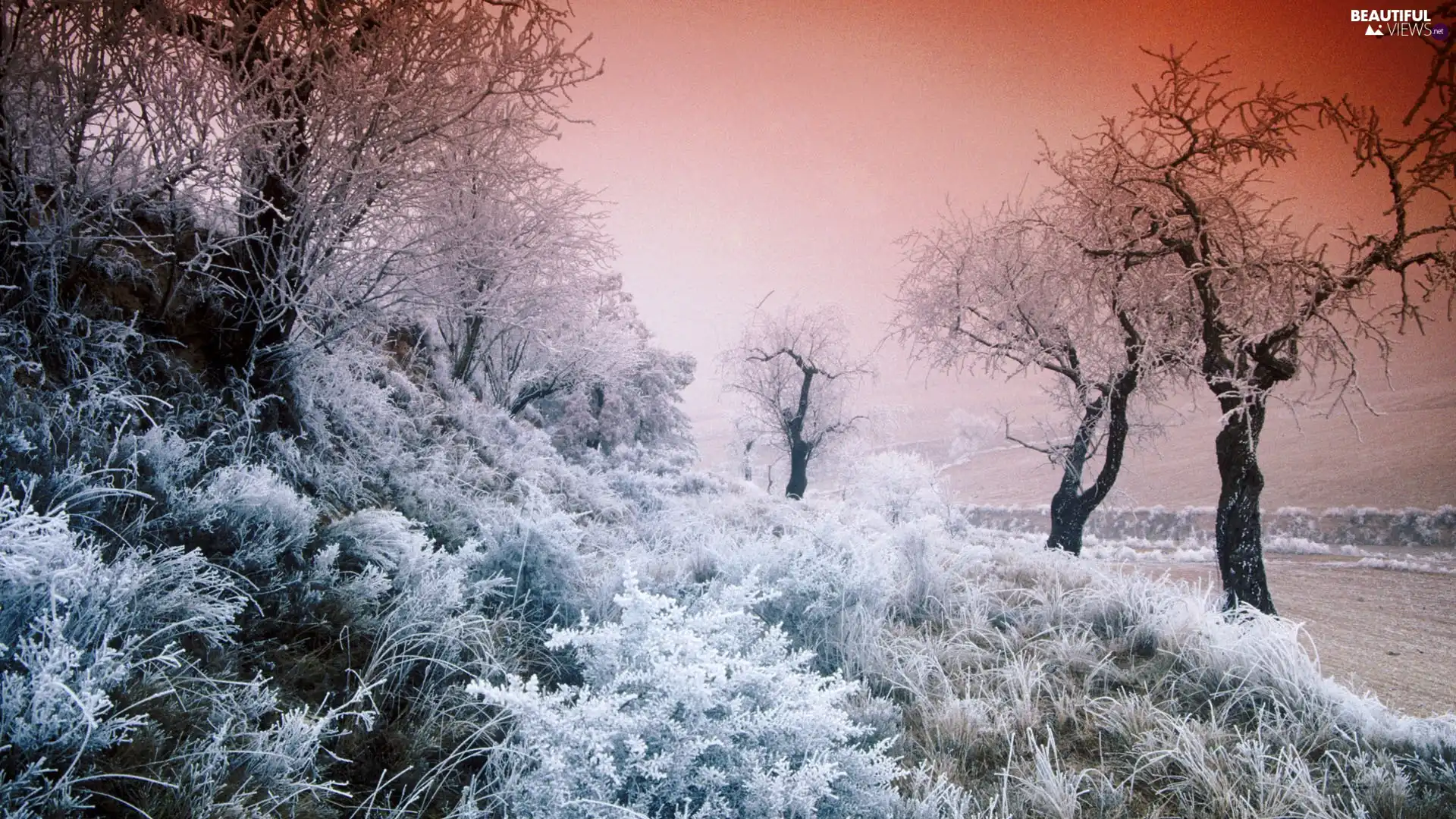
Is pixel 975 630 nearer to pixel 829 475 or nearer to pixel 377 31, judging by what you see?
pixel 377 31

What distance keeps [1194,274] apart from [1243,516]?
3.15 metres

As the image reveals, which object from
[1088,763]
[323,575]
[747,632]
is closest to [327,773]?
[323,575]

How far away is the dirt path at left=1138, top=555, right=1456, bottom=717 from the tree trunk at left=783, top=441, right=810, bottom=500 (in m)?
11.1

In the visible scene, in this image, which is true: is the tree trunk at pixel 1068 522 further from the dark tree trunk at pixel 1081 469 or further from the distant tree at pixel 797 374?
the distant tree at pixel 797 374

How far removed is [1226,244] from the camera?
784cm

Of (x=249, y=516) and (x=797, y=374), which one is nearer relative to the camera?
(x=249, y=516)

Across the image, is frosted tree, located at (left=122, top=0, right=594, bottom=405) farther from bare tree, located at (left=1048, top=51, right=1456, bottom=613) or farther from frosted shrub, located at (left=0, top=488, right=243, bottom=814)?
bare tree, located at (left=1048, top=51, right=1456, bottom=613)

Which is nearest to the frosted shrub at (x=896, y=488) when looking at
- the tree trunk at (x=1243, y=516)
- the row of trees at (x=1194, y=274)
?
the row of trees at (x=1194, y=274)

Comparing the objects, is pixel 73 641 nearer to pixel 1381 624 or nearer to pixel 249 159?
pixel 249 159

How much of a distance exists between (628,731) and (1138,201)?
9.44 meters

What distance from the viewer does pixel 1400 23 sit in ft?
14.5

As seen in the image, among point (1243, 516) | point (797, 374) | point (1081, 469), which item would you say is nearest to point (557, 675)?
point (1243, 516)

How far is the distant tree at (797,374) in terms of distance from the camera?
21.1 m

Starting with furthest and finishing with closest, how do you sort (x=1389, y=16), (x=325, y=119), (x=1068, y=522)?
(x=1068, y=522) < (x=1389, y=16) < (x=325, y=119)
